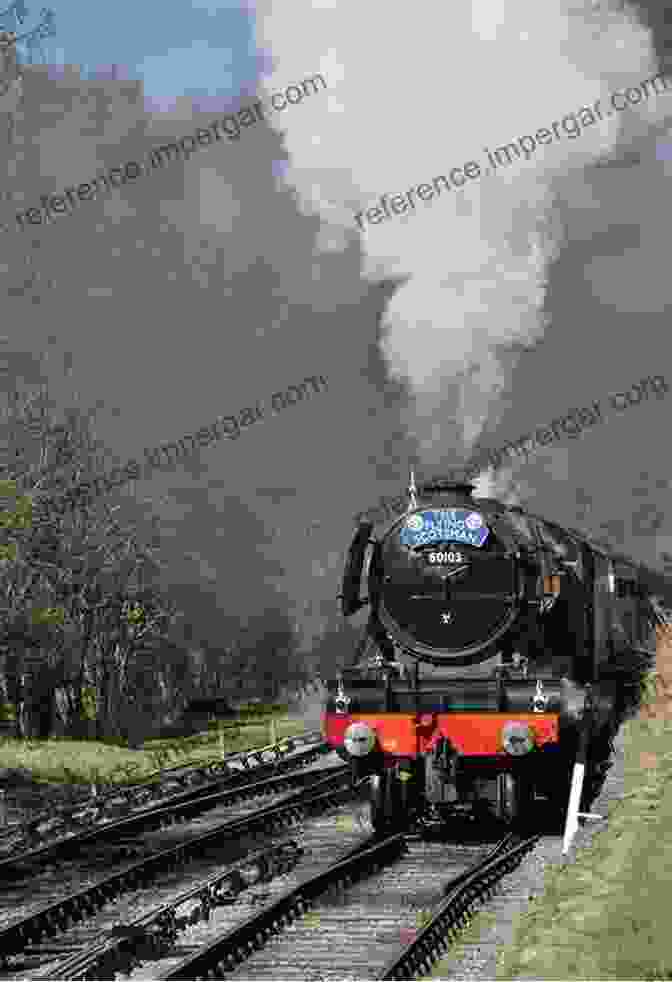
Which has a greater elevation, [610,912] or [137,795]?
[137,795]

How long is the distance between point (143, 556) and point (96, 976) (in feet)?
78.8

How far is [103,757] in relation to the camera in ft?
78.2

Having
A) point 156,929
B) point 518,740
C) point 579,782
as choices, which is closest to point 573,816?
point 579,782

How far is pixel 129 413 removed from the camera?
38781 millimetres

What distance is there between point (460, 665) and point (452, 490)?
5.32ft

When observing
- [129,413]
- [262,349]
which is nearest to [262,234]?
[262,349]

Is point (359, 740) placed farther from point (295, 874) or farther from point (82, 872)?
point (82, 872)

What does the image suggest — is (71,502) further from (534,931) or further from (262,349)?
(534,931)

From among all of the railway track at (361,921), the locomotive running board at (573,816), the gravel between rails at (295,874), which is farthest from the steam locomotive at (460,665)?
the railway track at (361,921)

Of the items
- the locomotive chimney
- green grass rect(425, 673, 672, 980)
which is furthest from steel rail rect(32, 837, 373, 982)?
the locomotive chimney

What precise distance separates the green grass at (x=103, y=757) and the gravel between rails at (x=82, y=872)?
3.73 metres

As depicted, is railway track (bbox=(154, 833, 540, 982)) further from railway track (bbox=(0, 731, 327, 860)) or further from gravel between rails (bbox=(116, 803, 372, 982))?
railway track (bbox=(0, 731, 327, 860))

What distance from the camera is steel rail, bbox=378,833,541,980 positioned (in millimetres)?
8750

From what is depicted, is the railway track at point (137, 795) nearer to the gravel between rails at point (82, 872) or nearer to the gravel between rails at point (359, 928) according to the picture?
the gravel between rails at point (82, 872)
